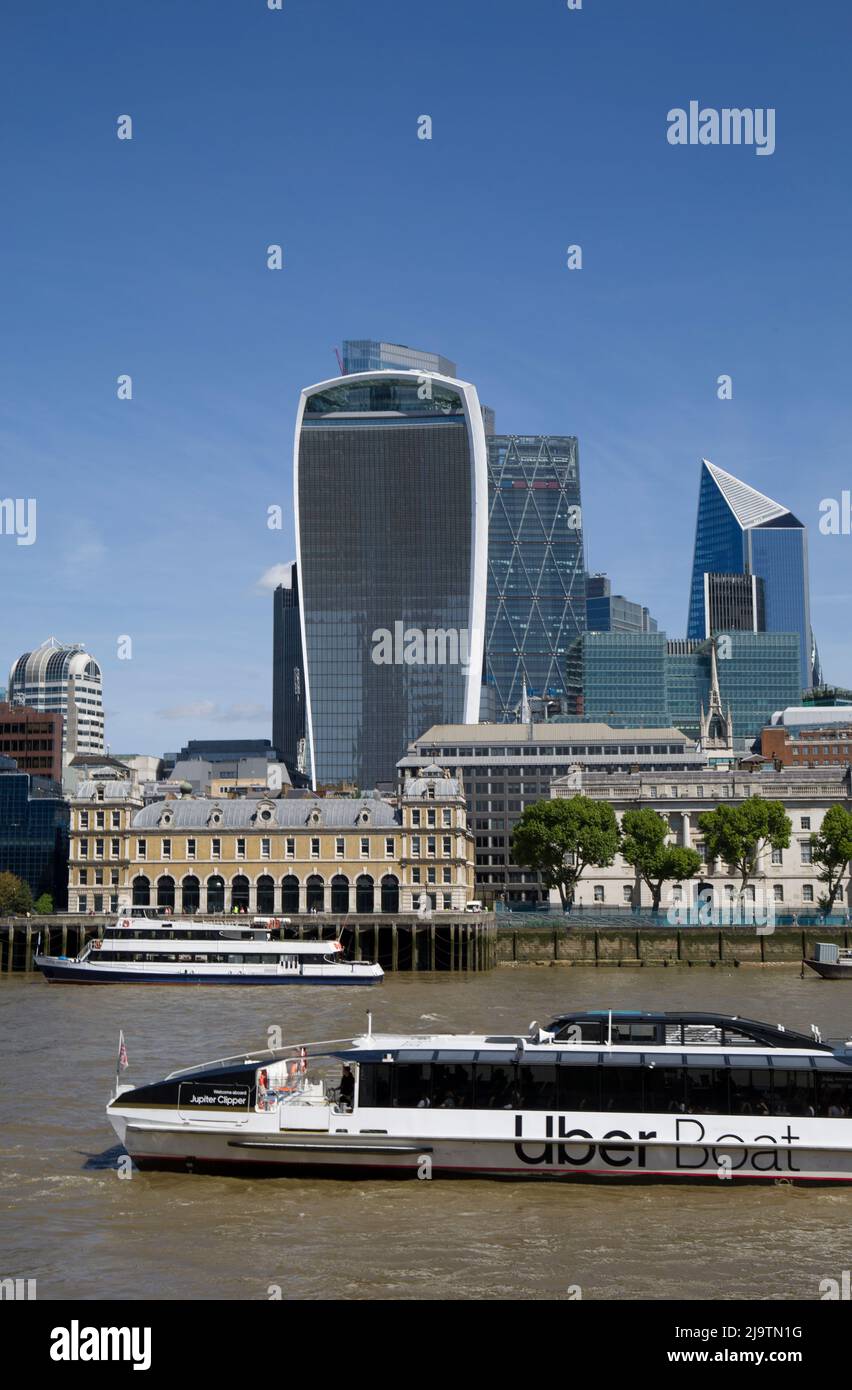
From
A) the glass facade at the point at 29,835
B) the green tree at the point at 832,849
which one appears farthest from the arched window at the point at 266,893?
the green tree at the point at 832,849

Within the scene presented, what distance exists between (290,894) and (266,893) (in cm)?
212

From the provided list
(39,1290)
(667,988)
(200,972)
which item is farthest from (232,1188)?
(200,972)

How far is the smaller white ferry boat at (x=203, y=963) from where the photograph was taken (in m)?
98.3

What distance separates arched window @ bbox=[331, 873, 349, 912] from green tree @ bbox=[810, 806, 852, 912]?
42.1 m

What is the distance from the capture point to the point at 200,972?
98188mm

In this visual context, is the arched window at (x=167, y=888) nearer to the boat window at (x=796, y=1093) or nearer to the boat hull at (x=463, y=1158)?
the boat hull at (x=463, y=1158)

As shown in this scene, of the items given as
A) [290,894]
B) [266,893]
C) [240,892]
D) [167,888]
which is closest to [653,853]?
[290,894]

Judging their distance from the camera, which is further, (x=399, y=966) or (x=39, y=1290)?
(x=399, y=966)

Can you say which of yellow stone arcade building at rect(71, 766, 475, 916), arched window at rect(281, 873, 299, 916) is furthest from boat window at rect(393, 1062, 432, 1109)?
arched window at rect(281, 873, 299, 916)

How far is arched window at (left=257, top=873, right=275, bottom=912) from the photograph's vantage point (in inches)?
5300

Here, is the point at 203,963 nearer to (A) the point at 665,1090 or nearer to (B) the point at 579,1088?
(B) the point at 579,1088

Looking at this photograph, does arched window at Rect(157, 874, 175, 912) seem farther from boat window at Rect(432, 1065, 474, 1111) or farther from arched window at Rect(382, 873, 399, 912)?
boat window at Rect(432, 1065, 474, 1111)
